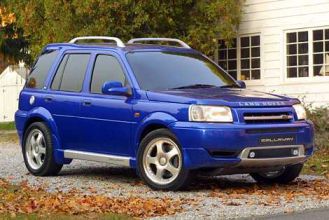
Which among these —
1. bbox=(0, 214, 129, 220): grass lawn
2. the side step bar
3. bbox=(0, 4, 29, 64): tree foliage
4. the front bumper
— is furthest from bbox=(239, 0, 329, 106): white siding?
bbox=(0, 214, 129, 220): grass lawn

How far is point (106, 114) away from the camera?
9.76 meters

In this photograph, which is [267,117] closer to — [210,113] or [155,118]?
[210,113]

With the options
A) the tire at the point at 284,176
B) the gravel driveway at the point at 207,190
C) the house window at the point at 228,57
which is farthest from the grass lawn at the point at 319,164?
the house window at the point at 228,57

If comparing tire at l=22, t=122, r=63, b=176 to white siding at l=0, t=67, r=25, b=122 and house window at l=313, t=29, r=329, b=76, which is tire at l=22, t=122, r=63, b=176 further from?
white siding at l=0, t=67, r=25, b=122

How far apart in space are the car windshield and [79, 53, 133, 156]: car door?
0.25 meters

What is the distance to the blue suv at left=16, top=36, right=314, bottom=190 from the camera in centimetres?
877

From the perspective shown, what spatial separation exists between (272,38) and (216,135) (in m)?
9.44

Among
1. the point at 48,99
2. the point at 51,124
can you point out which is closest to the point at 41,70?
the point at 48,99

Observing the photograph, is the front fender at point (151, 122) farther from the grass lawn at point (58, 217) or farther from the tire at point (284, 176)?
the grass lawn at point (58, 217)

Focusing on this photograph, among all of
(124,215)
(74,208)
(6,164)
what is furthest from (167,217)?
(6,164)

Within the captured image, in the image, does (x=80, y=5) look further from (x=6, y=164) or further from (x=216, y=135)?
(x=216, y=135)

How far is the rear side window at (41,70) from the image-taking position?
11102mm

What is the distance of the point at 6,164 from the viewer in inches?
520

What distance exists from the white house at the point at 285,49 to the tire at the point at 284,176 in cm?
669
